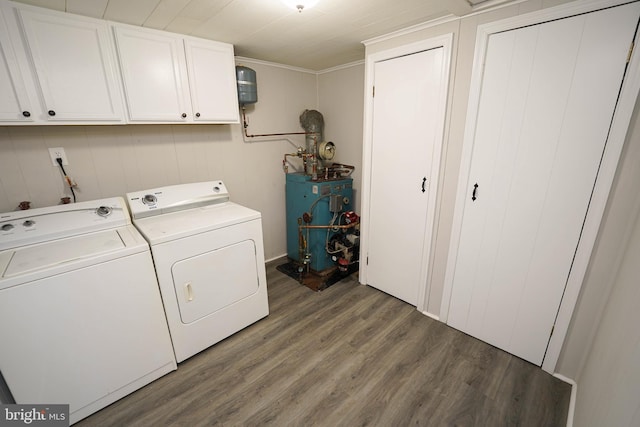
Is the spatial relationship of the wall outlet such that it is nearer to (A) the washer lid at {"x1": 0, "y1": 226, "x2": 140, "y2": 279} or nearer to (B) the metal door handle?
(A) the washer lid at {"x1": 0, "y1": 226, "x2": 140, "y2": 279}

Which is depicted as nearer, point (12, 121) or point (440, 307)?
point (12, 121)

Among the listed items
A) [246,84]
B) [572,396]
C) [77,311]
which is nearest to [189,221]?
[77,311]

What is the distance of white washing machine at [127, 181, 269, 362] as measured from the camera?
1.72 m

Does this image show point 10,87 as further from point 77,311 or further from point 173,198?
point 77,311

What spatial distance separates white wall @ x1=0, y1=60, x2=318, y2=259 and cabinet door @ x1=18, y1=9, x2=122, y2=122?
12.4 inches

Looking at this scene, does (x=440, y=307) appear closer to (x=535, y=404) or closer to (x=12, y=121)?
(x=535, y=404)

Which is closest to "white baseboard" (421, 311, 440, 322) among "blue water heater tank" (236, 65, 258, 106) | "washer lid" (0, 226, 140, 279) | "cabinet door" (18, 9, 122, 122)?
"washer lid" (0, 226, 140, 279)

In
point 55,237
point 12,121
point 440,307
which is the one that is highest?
point 12,121

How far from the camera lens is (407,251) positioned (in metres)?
2.35

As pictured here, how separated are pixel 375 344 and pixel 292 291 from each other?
3.27 feet

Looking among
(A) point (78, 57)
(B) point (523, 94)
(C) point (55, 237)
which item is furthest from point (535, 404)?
(A) point (78, 57)

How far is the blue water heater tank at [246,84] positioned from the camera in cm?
247

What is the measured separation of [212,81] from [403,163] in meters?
1.74

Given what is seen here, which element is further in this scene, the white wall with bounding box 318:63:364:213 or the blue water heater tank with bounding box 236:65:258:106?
the white wall with bounding box 318:63:364:213
